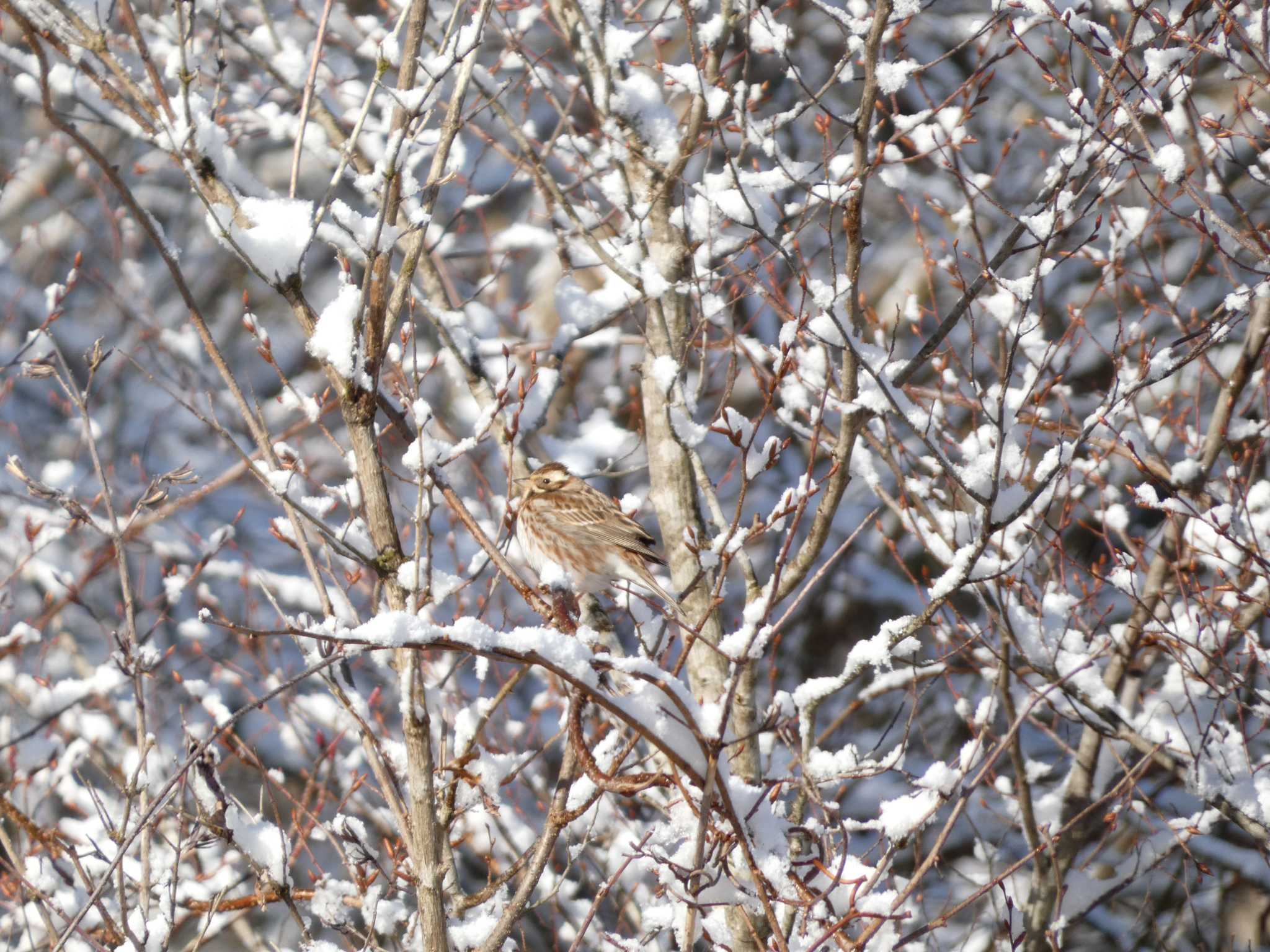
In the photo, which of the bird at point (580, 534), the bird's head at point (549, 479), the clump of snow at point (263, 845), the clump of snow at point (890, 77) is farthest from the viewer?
the bird's head at point (549, 479)

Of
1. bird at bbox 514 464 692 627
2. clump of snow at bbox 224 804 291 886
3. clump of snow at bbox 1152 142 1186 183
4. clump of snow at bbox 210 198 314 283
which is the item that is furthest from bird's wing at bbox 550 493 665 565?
clump of snow at bbox 1152 142 1186 183

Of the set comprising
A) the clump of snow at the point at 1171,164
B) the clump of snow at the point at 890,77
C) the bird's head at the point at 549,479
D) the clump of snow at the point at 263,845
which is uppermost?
the bird's head at the point at 549,479

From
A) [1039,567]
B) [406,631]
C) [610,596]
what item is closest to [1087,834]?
[1039,567]

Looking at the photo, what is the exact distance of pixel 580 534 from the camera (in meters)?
4.43

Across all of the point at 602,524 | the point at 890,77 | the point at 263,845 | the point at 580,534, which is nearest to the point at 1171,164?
the point at 890,77

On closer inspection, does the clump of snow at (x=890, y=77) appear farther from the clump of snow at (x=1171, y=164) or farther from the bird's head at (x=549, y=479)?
the bird's head at (x=549, y=479)

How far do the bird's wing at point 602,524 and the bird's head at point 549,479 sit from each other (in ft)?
0.22

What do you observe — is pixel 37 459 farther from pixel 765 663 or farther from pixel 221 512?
pixel 765 663

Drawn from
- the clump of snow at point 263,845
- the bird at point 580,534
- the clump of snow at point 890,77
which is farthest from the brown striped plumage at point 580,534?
the clump of snow at point 890,77

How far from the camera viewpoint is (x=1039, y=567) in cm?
510

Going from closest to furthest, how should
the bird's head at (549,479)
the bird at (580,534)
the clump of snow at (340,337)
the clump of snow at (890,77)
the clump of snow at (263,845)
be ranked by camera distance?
the clump of snow at (340,337), the clump of snow at (263,845), the clump of snow at (890,77), the bird at (580,534), the bird's head at (549,479)

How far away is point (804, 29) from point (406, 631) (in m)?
6.37

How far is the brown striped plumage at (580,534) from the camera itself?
4.21m

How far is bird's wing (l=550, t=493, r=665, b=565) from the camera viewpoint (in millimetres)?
4223
